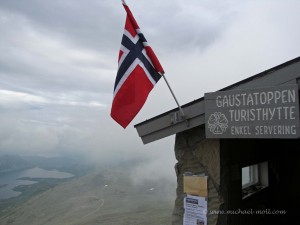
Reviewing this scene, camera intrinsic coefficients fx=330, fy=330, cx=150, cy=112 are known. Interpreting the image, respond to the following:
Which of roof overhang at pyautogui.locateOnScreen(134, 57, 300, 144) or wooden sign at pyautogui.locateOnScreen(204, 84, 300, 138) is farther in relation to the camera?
roof overhang at pyautogui.locateOnScreen(134, 57, 300, 144)

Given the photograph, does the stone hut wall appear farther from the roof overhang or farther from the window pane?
the window pane

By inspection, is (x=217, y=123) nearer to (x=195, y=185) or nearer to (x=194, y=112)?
(x=194, y=112)

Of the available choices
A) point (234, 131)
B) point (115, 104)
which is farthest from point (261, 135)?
point (115, 104)

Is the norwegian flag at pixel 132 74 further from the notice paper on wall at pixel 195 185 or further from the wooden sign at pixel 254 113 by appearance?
the notice paper on wall at pixel 195 185

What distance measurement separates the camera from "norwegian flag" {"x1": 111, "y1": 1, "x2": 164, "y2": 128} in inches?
183

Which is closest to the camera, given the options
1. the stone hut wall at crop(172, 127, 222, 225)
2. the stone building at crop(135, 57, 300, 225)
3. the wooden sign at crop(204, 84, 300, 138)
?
the wooden sign at crop(204, 84, 300, 138)

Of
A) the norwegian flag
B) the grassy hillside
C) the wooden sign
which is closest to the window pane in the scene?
the wooden sign

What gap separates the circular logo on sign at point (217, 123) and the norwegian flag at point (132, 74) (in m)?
0.98

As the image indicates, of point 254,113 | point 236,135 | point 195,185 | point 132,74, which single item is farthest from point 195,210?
point 132,74

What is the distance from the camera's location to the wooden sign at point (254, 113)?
398 centimetres

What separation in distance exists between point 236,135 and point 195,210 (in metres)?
1.49

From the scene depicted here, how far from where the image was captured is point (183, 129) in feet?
15.9

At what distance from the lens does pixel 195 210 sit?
510 centimetres

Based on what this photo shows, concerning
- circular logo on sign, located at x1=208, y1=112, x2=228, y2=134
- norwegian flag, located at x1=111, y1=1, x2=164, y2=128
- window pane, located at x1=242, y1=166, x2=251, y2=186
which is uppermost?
norwegian flag, located at x1=111, y1=1, x2=164, y2=128
